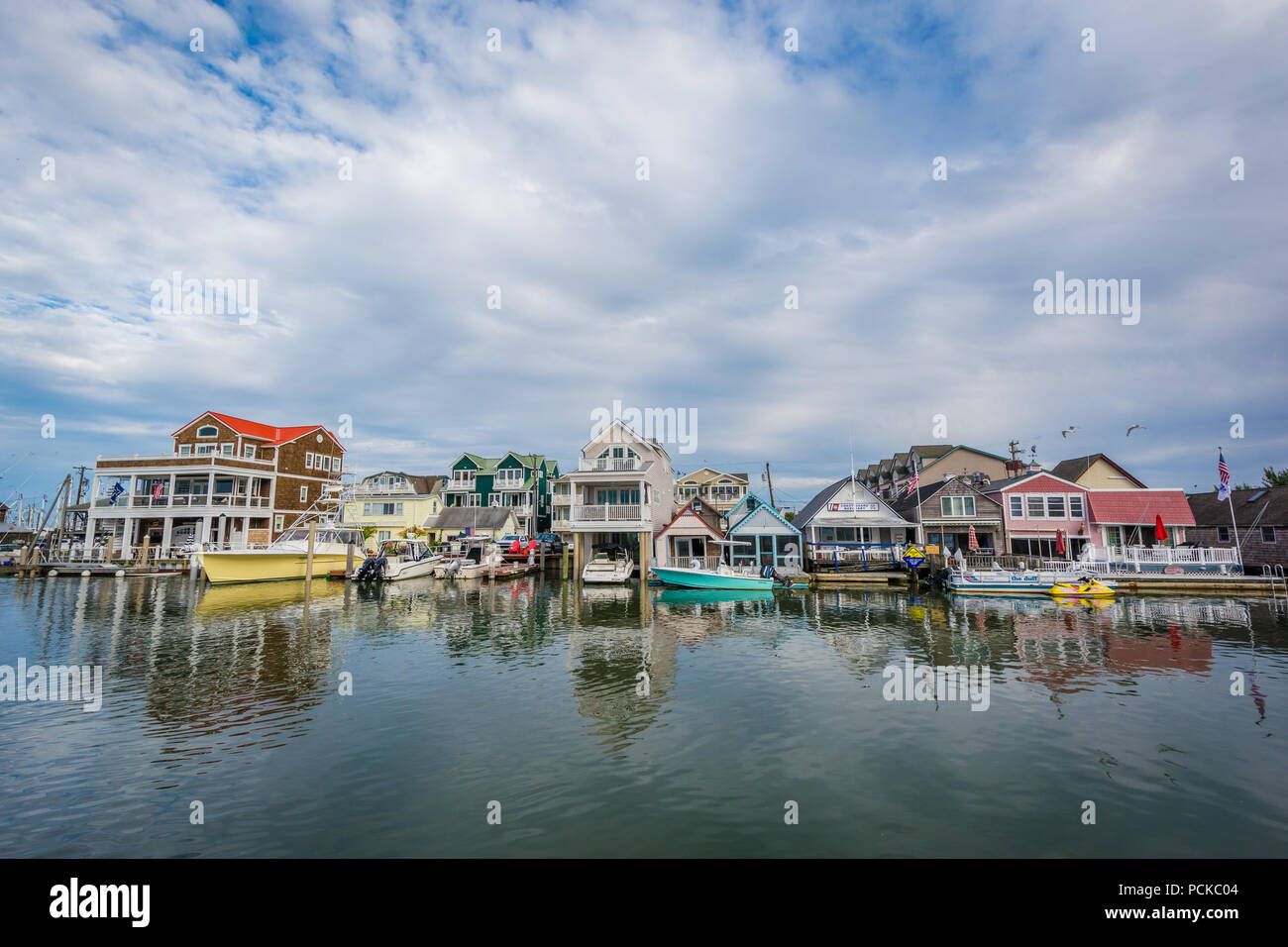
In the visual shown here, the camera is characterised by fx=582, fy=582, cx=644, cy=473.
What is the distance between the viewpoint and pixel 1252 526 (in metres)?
42.6

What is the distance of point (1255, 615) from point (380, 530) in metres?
65.6

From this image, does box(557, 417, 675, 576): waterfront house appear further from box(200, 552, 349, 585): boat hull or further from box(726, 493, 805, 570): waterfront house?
box(200, 552, 349, 585): boat hull

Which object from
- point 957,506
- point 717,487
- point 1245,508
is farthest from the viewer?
point 717,487

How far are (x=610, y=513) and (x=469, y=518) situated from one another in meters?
24.8

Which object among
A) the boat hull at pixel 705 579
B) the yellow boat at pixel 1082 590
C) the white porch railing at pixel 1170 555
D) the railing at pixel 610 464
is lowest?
the yellow boat at pixel 1082 590

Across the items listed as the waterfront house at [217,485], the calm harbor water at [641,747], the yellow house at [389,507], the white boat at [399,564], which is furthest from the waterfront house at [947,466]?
the waterfront house at [217,485]

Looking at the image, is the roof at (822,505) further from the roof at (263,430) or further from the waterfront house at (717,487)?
the roof at (263,430)

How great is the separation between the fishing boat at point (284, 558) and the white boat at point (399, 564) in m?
2.36

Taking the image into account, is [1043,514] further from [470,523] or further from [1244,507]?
[470,523]

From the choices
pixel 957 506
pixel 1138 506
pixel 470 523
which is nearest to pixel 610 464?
pixel 470 523

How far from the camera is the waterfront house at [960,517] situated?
43.4 meters

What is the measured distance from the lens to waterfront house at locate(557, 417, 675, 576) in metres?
40.1

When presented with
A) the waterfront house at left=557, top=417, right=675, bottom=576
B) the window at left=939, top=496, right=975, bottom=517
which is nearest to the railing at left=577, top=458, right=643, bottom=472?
the waterfront house at left=557, top=417, right=675, bottom=576

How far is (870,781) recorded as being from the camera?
9211 millimetres
